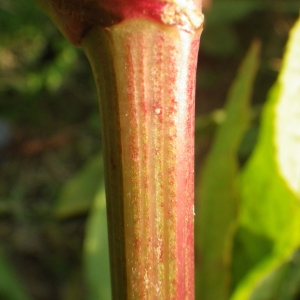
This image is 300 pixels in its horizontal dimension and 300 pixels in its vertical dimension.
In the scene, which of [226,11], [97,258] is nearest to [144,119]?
[97,258]

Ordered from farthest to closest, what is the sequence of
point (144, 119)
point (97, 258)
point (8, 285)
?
point (8, 285), point (97, 258), point (144, 119)

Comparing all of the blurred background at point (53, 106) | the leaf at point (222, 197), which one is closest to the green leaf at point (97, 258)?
the leaf at point (222, 197)

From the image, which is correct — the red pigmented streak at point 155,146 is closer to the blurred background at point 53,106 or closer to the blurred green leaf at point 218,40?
the blurred background at point 53,106

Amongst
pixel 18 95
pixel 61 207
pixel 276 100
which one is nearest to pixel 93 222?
pixel 61 207

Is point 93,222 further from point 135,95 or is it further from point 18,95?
point 18,95

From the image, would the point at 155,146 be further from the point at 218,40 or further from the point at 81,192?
the point at 218,40

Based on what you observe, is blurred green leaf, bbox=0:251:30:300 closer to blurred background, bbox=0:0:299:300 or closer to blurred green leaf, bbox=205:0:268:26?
blurred background, bbox=0:0:299:300
